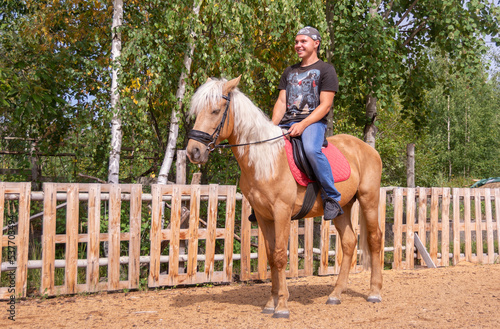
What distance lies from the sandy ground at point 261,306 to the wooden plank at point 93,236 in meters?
0.20

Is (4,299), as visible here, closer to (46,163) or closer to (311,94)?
(311,94)

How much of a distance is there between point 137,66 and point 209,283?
3.46 metres

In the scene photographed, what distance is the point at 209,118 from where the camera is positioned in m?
4.23

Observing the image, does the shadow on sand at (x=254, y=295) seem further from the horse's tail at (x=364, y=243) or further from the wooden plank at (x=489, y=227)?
the wooden plank at (x=489, y=227)

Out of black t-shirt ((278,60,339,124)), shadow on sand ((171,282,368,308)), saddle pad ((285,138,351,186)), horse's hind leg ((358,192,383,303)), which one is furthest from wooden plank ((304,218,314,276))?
black t-shirt ((278,60,339,124))

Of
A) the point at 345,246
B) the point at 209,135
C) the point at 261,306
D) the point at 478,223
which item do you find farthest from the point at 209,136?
the point at 478,223

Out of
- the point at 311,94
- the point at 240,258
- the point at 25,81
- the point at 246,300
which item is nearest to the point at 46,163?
the point at 25,81

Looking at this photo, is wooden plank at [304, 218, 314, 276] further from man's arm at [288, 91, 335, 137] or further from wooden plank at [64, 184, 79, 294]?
wooden plank at [64, 184, 79, 294]

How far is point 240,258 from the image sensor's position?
→ 6820 mm

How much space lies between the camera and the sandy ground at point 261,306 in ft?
14.5

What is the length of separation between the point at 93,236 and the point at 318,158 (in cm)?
309

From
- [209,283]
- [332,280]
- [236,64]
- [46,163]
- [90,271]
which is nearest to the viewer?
[90,271]

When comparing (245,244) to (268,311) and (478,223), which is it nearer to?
(268,311)

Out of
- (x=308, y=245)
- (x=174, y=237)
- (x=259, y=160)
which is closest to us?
(x=259, y=160)
